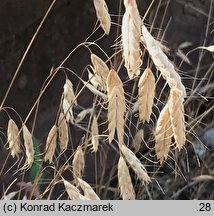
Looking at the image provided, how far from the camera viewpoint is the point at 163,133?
0.89 meters

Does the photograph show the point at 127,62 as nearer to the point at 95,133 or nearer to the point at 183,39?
the point at 95,133

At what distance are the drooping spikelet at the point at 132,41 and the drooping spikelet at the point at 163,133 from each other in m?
0.10

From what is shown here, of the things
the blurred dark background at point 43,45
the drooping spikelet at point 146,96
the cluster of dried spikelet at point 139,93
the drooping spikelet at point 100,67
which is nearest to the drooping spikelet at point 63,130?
the cluster of dried spikelet at point 139,93

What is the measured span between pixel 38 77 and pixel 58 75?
0.06 meters

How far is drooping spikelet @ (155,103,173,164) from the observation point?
874mm

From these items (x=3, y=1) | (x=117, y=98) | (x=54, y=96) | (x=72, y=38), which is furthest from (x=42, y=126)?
(x=117, y=98)

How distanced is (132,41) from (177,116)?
0.13m

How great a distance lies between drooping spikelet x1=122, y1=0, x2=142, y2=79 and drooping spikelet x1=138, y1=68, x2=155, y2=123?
64 mm

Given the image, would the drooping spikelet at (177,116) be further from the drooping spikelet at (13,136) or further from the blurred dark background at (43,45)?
the blurred dark background at (43,45)

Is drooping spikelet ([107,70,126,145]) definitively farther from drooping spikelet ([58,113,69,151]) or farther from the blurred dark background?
the blurred dark background

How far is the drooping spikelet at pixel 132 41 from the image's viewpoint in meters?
0.78

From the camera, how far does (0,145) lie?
Answer: 1525mm

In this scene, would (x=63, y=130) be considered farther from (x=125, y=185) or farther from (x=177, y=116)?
(x=177, y=116)
